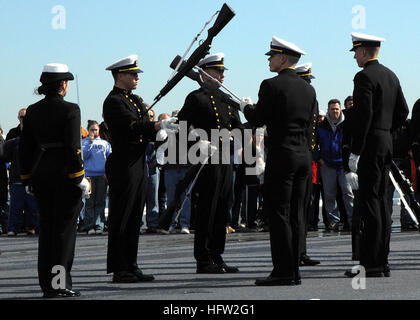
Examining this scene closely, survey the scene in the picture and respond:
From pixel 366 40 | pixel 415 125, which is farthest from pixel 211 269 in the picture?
pixel 366 40

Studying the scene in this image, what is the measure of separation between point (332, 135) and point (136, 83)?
8386 millimetres

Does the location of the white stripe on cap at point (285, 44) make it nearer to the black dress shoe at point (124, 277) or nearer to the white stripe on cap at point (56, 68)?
the white stripe on cap at point (56, 68)

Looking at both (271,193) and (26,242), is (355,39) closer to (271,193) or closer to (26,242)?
(271,193)

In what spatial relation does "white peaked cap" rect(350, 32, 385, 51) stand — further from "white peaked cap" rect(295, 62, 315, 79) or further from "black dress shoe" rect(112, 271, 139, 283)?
"black dress shoe" rect(112, 271, 139, 283)

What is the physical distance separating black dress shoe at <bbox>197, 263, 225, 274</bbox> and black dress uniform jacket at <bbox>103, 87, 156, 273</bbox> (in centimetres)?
99

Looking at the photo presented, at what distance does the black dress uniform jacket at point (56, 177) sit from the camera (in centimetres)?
903

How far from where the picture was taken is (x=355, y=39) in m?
10.1

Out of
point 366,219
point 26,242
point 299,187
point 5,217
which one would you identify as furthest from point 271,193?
point 5,217

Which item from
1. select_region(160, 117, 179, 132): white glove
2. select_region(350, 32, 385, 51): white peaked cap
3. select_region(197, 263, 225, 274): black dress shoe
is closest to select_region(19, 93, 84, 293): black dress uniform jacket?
select_region(160, 117, 179, 132): white glove

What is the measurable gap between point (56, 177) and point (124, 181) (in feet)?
3.89

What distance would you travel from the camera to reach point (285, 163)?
9523mm

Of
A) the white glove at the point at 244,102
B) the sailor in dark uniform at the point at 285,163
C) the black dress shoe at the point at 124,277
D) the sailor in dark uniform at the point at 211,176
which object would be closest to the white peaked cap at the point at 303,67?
the sailor in dark uniform at the point at 211,176

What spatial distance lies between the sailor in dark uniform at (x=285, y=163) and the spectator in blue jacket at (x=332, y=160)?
8.59 metres

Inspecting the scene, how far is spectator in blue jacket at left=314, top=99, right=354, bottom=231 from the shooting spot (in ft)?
60.0
